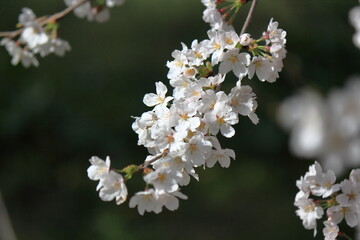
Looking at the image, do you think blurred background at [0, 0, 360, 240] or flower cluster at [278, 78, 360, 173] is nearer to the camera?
flower cluster at [278, 78, 360, 173]

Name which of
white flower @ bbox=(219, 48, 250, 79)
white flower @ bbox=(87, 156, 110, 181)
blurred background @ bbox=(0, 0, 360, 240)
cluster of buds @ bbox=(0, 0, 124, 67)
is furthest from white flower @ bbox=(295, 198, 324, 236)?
blurred background @ bbox=(0, 0, 360, 240)

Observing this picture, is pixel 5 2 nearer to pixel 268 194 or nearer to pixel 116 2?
pixel 268 194

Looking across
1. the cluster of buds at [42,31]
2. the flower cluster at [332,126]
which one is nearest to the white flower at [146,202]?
the flower cluster at [332,126]

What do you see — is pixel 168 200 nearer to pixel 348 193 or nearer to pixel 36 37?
pixel 348 193

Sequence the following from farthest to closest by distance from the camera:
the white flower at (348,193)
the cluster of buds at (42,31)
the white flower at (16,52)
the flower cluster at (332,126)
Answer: the white flower at (16,52) < the cluster of buds at (42,31) < the flower cluster at (332,126) < the white flower at (348,193)

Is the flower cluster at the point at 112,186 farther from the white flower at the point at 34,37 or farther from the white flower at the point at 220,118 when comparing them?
the white flower at the point at 34,37

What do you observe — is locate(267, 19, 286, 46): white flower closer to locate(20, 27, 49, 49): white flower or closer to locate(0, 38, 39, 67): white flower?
locate(20, 27, 49, 49): white flower
